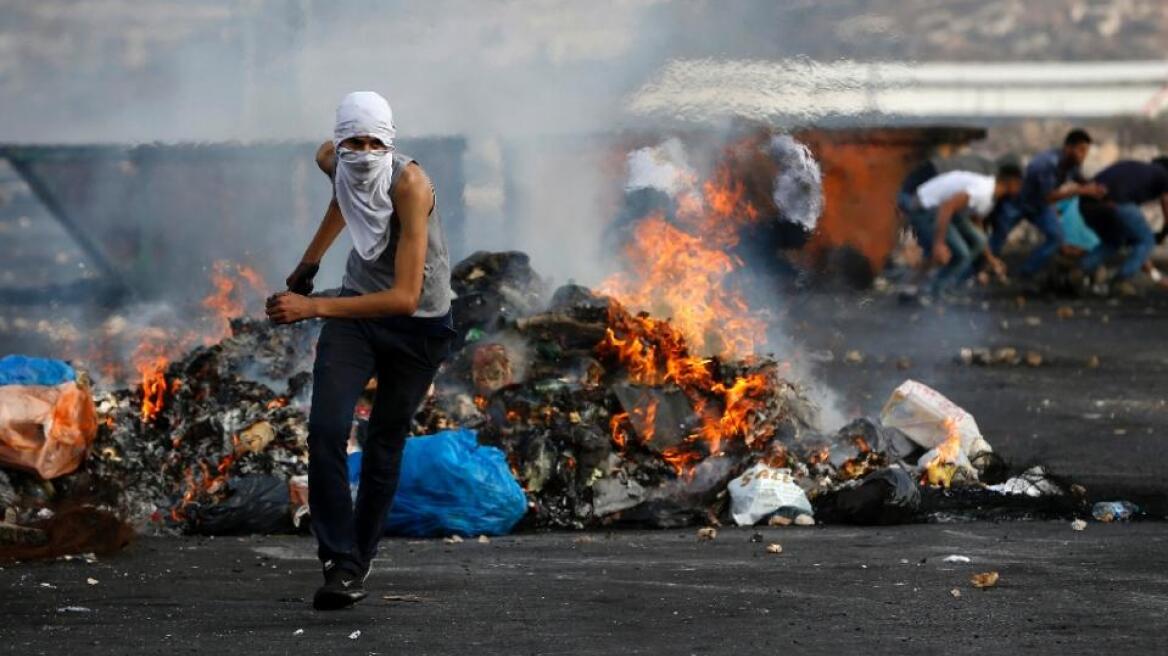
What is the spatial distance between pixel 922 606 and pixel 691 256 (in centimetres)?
524

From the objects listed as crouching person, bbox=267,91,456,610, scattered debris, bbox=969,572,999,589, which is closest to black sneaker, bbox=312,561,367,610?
crouching person, bbox=267,91,456,610

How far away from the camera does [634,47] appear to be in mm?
12758

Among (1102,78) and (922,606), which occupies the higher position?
(1102,78)

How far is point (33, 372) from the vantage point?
341 inches

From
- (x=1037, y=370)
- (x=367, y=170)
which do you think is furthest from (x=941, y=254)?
(x=367, y=170)

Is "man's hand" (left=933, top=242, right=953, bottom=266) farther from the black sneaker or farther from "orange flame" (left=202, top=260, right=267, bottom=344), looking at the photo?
the black sneaker

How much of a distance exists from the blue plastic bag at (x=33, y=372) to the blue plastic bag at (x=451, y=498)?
1885mm

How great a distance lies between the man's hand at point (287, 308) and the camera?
5426mm

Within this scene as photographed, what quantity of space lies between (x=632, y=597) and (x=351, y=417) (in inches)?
40.9

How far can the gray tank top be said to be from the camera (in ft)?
19.0

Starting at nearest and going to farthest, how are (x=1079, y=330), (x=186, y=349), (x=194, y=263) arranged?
(x=186, y=349) < (x=194, y=263) < (x=1079, y=330)

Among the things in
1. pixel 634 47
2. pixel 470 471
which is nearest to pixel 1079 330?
pixel 634 47

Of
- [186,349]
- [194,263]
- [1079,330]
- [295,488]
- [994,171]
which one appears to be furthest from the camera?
[994,171]

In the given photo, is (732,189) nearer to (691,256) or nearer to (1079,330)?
(691,256)
